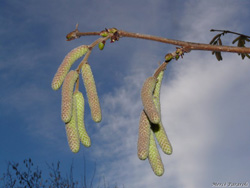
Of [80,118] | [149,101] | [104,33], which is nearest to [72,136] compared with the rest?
[80,118]

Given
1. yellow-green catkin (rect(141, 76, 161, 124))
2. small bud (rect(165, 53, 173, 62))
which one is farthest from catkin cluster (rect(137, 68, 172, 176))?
small bud (rect(165, 53, 173, 62))

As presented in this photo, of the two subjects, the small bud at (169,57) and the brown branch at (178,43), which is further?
the small bud at (169,57)

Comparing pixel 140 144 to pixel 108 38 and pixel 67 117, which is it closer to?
pixel 67 117

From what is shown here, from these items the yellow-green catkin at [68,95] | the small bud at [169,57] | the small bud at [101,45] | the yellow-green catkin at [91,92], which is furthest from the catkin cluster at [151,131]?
the yellow-green catkin at [68,95]

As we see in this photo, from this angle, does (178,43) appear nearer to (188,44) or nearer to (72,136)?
(188,44)

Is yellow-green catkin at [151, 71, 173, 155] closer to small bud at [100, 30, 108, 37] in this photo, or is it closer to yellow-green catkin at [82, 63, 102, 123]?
yellow-green catkin at [82, 63, 102, 123]

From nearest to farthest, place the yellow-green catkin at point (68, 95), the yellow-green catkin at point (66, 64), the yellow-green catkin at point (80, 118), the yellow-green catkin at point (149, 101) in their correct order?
the yellow-green catkin at point (149, 101) → the yellow-green catkin at point (68, 95) → the yellow-green catkin at point (66, 64) → the yellow-green catkin at point (80, 118)

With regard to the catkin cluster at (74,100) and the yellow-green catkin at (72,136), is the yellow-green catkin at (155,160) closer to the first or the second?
the catkin cluster at (74,100)
